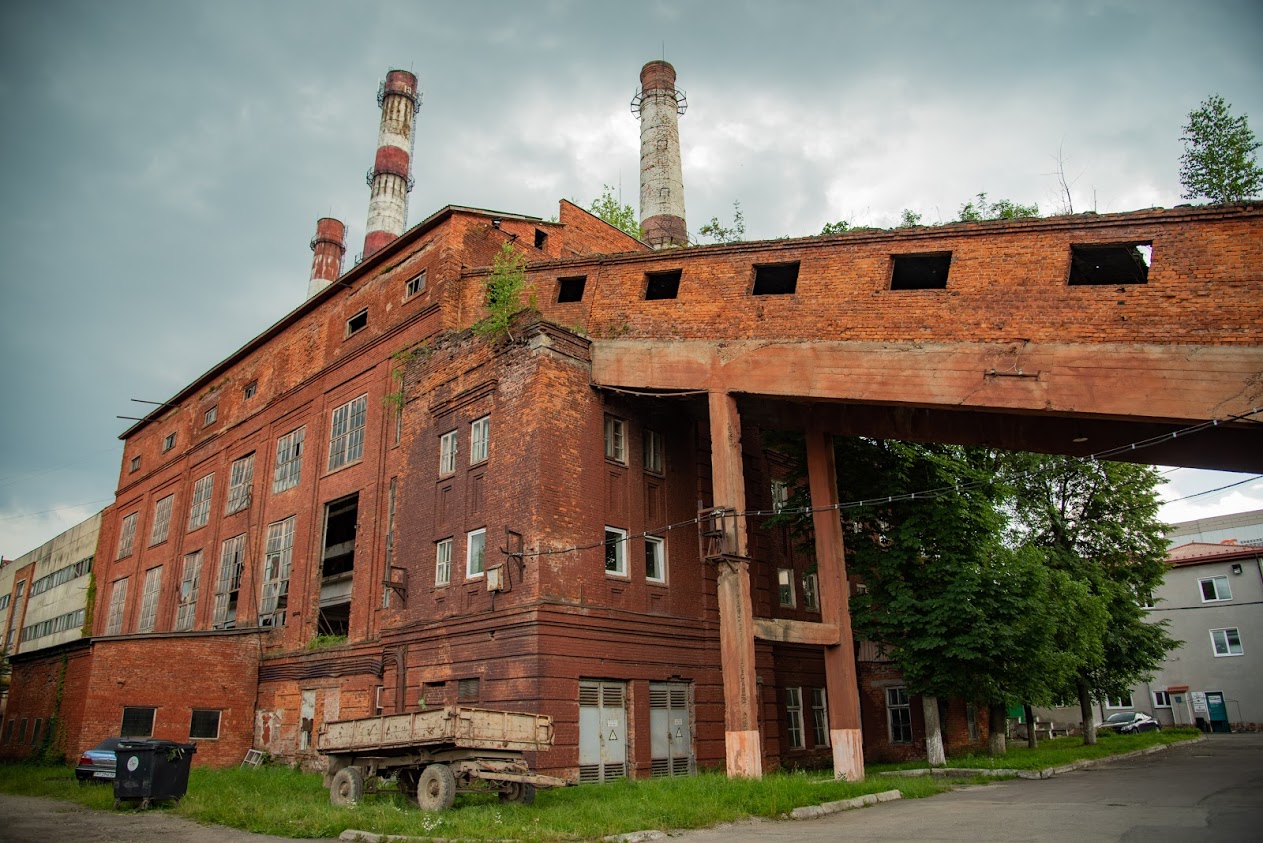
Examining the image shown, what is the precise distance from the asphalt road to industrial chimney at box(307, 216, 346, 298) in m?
37.3

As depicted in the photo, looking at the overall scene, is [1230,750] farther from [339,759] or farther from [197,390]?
[197,390]

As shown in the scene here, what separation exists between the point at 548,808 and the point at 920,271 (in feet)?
38.9

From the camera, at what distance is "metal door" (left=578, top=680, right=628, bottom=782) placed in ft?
52.5

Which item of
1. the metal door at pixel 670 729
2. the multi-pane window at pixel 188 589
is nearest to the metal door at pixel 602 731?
the metal door at pixel 670 729

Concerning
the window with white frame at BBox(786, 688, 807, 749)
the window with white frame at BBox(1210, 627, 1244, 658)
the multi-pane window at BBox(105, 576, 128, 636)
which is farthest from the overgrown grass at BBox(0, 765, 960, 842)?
the window with white frame at BBox(1210, 627, 1244, 658)

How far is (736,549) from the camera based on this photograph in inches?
630

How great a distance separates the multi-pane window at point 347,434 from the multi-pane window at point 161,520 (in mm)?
13293

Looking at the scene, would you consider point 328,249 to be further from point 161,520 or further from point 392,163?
point 161,520

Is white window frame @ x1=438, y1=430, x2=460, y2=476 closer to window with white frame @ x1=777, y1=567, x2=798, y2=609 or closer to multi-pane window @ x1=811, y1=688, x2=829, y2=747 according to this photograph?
window with white frame @ x1=777, y1=567, x2=798, y2=609

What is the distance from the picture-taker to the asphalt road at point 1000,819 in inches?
373

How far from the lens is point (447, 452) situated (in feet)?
64.7

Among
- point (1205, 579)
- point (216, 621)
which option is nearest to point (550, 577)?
point (216, 621)

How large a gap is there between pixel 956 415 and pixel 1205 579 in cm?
3130

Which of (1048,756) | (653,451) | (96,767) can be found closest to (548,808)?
(653,451)
